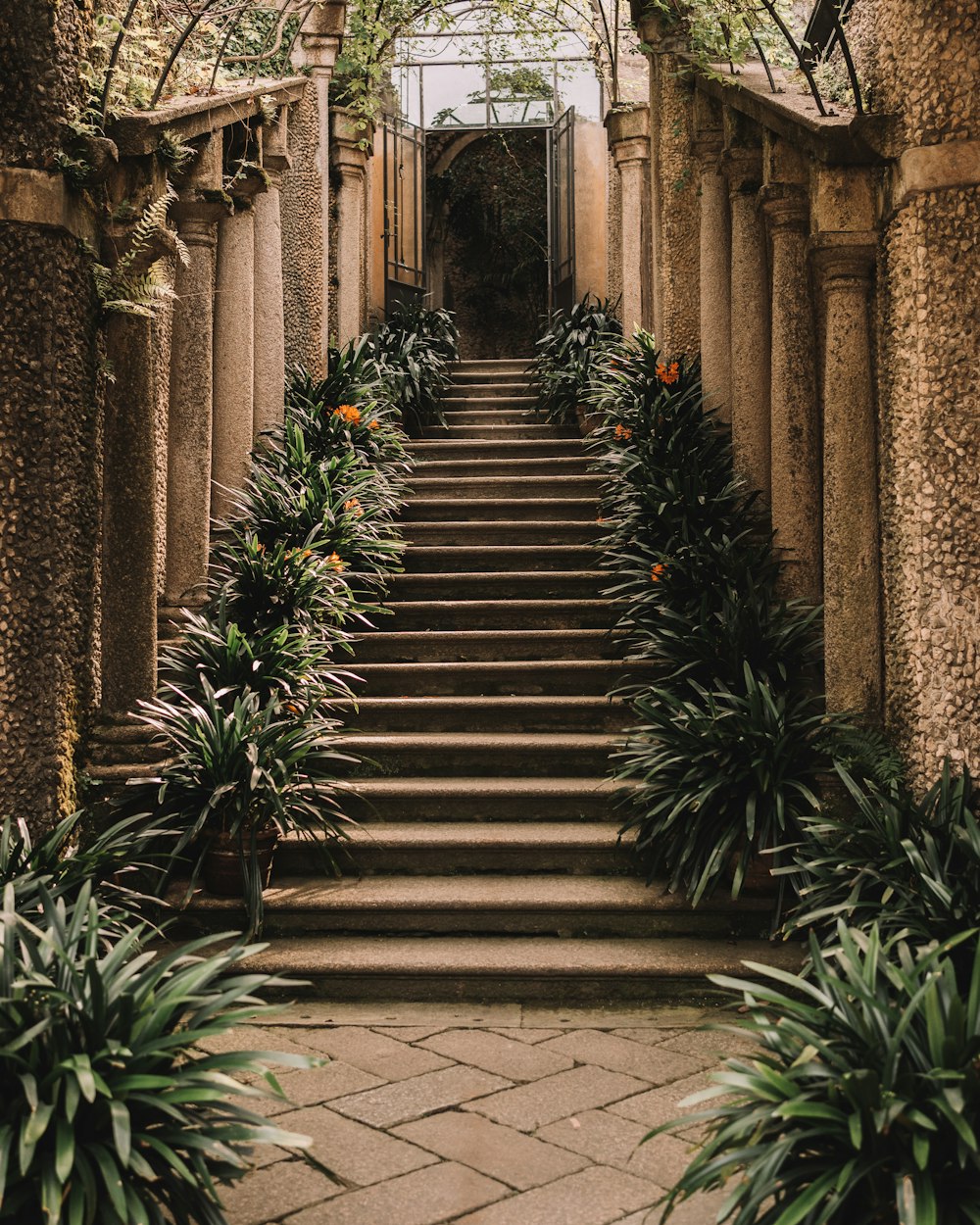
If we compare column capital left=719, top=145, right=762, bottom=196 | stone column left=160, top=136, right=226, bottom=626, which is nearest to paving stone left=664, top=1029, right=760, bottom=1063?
stone column left=160, top=136, right=226, bottom=626

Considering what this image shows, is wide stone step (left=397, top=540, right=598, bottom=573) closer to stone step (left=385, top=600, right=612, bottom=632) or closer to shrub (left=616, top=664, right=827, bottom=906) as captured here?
stone step (left=385, top=600, right=612, bottom=632)

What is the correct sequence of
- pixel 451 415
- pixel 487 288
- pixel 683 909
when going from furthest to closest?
pixel 487 288
pixel 451 415
pixel 683 909

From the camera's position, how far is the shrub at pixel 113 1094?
2098mm

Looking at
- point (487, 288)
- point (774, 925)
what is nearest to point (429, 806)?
point (774, 925)

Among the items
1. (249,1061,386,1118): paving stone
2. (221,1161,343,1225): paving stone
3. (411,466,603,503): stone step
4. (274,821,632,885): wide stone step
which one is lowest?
(221,1161,343,1225): paving stone

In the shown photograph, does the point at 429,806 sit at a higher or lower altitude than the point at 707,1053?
higher

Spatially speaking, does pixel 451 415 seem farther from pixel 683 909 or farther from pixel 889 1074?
pixel 889 1074

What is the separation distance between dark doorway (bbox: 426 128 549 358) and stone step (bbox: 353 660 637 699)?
39.0 ft

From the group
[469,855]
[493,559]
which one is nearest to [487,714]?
[469,855]

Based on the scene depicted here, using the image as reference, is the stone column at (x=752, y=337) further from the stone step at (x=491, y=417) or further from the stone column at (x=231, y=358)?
the stone step at (x=491, y=417)

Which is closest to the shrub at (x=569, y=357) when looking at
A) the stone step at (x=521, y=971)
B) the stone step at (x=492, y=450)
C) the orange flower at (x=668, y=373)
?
the stone step at (x=492, y=450)

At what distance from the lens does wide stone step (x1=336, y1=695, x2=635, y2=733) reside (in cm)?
557

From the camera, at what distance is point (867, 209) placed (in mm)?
4398

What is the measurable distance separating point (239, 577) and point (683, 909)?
2.60 metres
